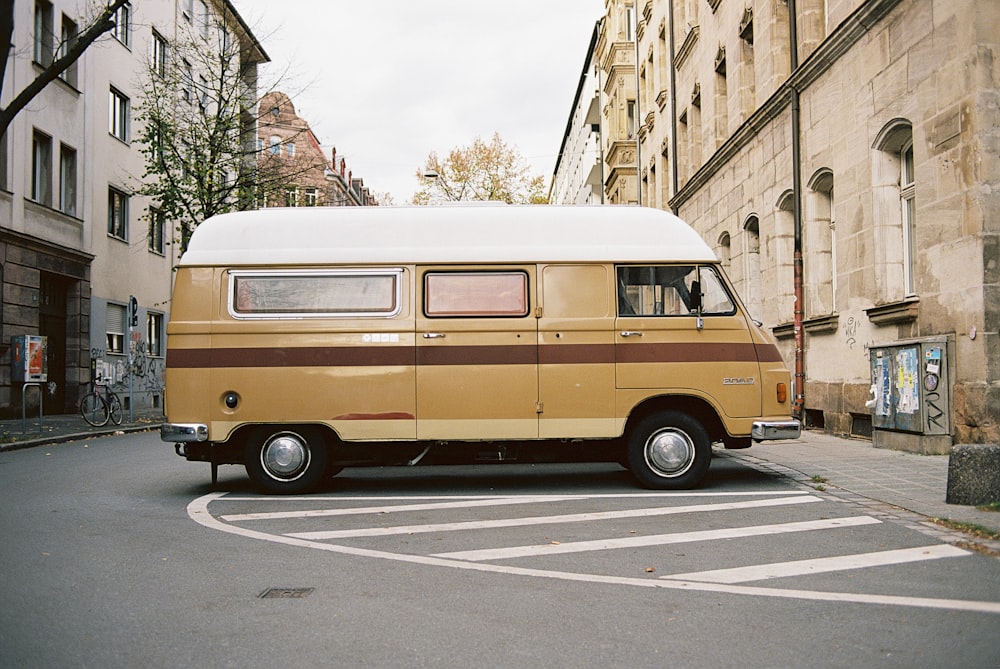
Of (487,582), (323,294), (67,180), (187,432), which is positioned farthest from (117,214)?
(487,582)

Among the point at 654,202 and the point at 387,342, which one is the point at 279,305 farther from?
the point at 654,202

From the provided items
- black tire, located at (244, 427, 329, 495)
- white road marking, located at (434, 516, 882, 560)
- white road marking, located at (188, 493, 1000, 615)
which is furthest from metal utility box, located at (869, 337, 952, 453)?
black tire, located at (244, 427, 329, 495)

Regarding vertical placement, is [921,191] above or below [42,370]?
above

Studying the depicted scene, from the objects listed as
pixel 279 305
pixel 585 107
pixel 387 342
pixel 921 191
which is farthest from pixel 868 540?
pixel 585 107

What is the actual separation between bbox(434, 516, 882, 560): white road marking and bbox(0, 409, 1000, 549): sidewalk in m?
0.83

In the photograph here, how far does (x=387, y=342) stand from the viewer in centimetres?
969

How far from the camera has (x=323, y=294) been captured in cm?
976

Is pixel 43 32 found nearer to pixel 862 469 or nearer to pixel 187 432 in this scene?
pixel 187 432

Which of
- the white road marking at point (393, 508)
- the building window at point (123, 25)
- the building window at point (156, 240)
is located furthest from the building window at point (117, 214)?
the white road marking at point (393, 508)

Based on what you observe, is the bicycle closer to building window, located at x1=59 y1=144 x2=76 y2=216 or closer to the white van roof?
building window, located at x1=59 y1=144 x2=76 y2=216

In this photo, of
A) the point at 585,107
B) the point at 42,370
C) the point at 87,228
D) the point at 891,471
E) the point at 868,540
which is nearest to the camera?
the point at 868,540

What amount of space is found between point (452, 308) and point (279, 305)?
175cm

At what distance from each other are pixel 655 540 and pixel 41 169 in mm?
23427

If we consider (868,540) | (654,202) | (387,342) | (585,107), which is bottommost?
(868,540)
